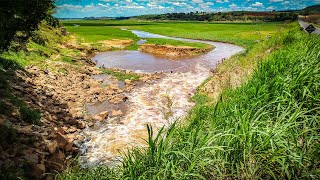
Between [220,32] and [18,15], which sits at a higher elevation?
[18,15]

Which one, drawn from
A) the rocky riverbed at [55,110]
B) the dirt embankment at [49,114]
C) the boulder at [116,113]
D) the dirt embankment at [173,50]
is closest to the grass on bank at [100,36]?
the dirt embankment at [173,50]

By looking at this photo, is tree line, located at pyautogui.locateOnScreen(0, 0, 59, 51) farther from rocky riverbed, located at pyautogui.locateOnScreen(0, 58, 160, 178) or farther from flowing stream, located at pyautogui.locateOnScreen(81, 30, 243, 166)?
flowing stream, located at pyautogui.locateOnScreen(81, 30, 243, 166)

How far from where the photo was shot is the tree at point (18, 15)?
8.32 meters

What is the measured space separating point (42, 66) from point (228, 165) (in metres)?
22.2

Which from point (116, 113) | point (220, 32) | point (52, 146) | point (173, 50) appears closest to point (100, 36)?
point (173, 50)

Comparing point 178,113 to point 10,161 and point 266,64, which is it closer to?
point 266,64

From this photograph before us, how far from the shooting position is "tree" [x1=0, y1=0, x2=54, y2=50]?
27.3 feet

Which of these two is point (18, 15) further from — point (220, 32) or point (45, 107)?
point (220, 32)

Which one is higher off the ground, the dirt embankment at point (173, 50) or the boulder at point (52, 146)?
the dirt embankment at point (173, 50)

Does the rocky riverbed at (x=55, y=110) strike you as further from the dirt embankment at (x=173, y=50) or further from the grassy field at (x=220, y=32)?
the dirt embankment at (x=173, y=50)

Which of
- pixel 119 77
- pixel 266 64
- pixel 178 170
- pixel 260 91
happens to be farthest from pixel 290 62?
pixel 119 77

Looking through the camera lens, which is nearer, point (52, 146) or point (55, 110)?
point (52, 146)

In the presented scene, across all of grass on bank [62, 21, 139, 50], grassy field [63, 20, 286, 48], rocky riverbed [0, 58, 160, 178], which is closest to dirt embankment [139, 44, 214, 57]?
grass on bank [62, 21, 139, 50]

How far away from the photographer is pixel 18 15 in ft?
31.4
